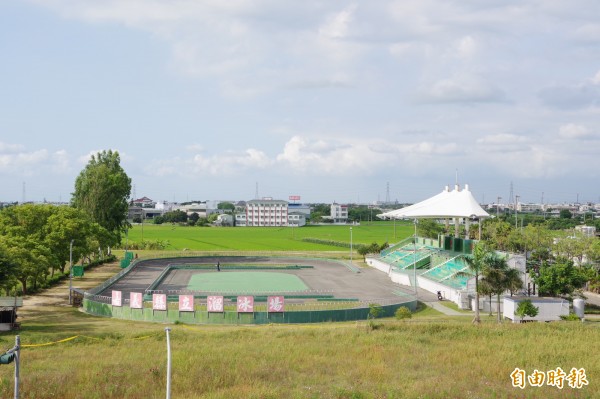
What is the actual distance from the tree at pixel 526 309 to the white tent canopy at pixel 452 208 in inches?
1055

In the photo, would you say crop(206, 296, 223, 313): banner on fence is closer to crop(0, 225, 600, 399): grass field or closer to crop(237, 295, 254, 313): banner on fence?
crop(237, 295, 254, 313): banner on fence

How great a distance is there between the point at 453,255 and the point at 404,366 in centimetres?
4104

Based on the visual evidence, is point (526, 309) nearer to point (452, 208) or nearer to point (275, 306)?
point (275, 306)

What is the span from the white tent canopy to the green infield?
17280 mm

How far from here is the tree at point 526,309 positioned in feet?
123

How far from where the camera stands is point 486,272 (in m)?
37.7

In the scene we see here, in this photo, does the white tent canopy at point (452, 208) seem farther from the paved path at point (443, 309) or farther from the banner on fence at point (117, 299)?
the banner on fence at point (117, 299)

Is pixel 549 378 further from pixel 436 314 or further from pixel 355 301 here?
pixel 355 301

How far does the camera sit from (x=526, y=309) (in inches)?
1474

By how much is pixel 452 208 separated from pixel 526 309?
29.9m

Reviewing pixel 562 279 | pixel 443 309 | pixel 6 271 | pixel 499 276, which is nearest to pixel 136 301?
pixel 6 271

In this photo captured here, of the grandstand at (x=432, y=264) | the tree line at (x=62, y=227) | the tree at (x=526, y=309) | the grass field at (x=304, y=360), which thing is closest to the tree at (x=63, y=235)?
the tree line at (x=62, y=227)

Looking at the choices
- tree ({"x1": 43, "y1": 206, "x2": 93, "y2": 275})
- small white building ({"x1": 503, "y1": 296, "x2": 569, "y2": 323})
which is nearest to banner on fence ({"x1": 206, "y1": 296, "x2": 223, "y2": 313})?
tree ({"x1": 43, "y1": 206, "x2": 93, "y2": 275})

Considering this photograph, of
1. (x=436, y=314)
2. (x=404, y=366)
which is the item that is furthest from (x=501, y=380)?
(x=436, y=314)
